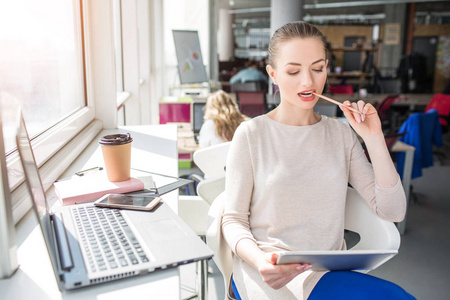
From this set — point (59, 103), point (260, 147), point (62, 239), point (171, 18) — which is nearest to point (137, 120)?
point (59, 103)

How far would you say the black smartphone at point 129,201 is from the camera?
1.11 meters

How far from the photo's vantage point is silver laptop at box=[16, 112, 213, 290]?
796mm

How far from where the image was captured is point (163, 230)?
0.98 metres

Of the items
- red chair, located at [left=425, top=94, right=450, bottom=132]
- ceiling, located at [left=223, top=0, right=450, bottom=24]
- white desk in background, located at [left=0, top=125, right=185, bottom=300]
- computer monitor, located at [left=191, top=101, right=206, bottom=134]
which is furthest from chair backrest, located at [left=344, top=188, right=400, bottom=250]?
ceiling, located at [left=223, top=0, right=450, bottom=24]

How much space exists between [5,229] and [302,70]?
102cm

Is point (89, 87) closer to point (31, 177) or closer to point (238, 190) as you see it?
point (238, 190)

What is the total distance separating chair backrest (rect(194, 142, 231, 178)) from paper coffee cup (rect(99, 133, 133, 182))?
792mm

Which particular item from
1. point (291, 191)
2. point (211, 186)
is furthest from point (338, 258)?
point (211, 186)

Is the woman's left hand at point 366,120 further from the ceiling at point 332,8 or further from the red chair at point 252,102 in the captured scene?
the ceiling at point 332,8

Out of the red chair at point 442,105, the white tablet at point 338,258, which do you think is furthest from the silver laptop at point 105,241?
the red chair at point 442,105

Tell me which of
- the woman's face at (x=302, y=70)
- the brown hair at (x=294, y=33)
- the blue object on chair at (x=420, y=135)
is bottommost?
the blue object on chair at (x=420, y=135)

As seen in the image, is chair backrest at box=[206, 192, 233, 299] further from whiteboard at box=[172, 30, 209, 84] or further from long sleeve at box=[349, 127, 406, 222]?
whiteboard at box=[172, 30, 209, 84]

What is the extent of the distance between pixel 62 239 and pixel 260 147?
0.73m

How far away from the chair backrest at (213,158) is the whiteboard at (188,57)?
13.2 feet
